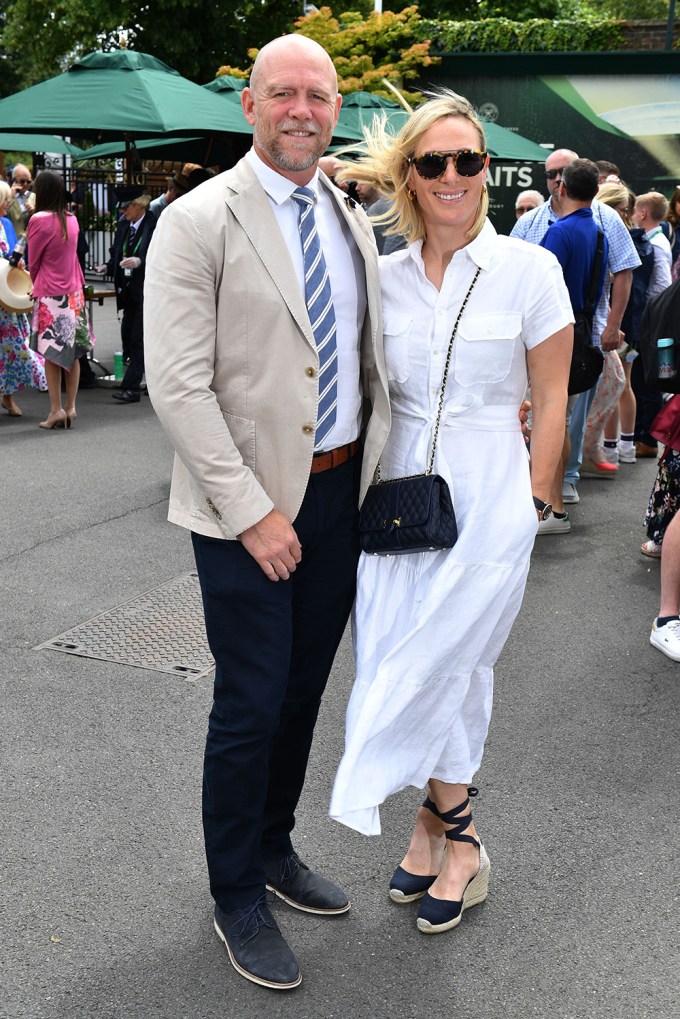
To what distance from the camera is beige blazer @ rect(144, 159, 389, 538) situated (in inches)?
97.0

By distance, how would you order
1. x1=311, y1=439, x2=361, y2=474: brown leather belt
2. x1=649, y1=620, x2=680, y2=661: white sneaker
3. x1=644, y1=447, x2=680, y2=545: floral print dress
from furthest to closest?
1. x1=644, y1=447, x2=680, y2=545: floral print dress
2. x1=649, y1=620, x2=680, y2=661: white sneaker
3. x1=311, y1=439, x2=361, y2=474: brown leather belt

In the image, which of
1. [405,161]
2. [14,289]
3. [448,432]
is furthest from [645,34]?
[448,432]

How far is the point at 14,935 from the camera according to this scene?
2.88 metres

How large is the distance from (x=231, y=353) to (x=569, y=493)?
217 inches

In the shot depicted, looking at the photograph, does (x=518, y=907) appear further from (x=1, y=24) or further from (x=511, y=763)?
(x=1, y=24)

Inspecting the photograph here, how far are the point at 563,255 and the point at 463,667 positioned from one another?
15.1 feet

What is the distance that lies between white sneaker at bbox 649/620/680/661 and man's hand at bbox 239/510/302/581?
289cm

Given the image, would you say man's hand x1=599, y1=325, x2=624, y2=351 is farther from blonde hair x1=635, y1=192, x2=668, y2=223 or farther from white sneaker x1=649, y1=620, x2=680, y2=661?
white sneaker x1=649, y1=620, x2=680, y2=661

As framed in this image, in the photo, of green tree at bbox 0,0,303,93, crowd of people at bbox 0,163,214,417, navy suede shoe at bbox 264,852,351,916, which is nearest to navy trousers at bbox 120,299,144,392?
crowd of people at bbox 0,163,214,417

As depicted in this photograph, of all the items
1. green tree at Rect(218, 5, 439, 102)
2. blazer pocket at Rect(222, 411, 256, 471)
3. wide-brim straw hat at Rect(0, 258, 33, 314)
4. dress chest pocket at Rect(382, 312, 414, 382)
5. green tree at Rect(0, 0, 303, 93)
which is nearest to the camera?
blazer pocket at Rect(222, 411, 256, 471)

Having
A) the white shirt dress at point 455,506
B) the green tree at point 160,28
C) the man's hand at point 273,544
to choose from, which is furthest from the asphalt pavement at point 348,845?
the green tree at point 160,28

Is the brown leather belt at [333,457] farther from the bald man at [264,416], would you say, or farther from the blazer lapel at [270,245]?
the blazer lapel at [270,245]

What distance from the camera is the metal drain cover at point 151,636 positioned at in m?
4.68

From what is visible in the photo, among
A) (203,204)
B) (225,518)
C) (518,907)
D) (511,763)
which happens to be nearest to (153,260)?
(203,204)
